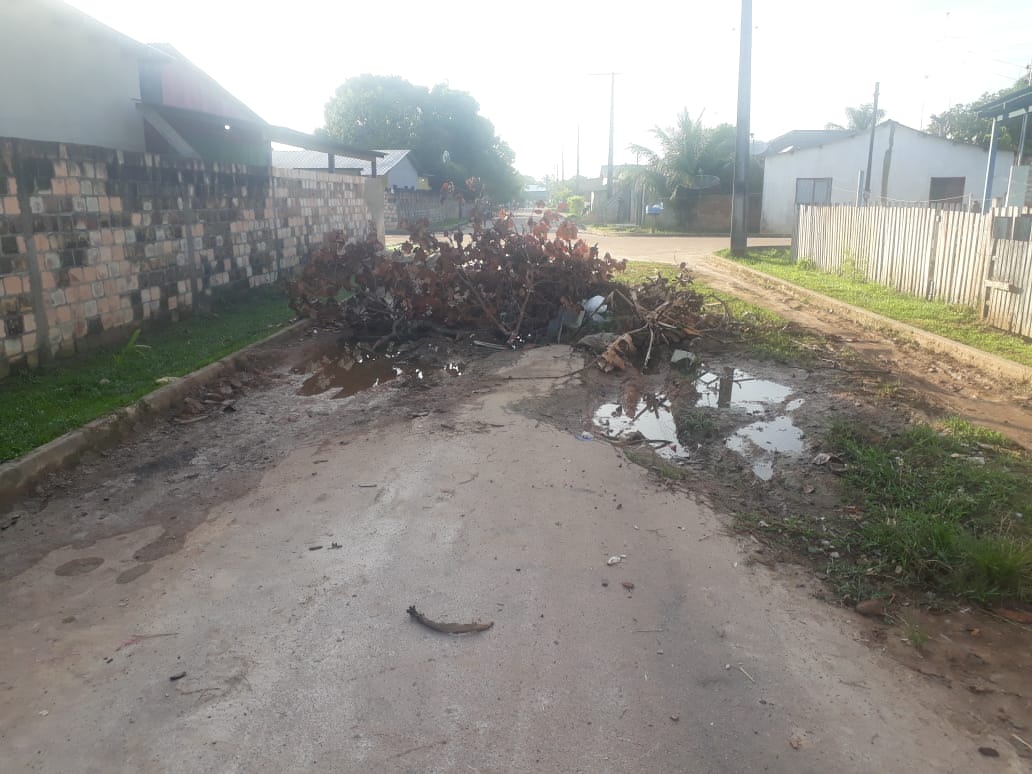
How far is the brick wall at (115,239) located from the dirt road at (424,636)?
8.92ft

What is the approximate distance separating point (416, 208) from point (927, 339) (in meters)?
37.8

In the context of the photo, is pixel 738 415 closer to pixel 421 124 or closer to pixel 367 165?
pixel 367 165

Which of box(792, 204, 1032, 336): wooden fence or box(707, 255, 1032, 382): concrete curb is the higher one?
box(792, 204, 1032, 336): wooden fence

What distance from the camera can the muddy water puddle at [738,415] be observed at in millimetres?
6273

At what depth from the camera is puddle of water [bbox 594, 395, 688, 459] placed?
6426mm

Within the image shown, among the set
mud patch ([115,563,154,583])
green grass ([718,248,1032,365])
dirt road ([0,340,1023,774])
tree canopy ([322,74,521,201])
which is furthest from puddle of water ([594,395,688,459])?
tree canopy ([322,74,521,201])

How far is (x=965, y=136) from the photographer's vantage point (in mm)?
51750

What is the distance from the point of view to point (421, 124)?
58469 mm

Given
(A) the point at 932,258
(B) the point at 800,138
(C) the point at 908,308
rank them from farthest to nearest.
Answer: (B) the point at 800,138
(A) the point at 932,258
(C) the point at 908,308

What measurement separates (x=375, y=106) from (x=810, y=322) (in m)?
52.5

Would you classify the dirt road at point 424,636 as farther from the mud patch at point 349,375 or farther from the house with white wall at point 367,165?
the house with white wall at point 367,165

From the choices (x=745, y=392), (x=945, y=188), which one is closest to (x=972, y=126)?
(x=945, y=188)

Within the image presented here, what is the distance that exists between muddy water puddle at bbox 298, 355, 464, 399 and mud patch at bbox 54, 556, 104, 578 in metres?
3.89

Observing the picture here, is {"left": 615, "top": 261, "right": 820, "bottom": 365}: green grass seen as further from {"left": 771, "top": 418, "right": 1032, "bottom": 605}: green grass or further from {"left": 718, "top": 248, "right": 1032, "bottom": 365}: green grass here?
{"left": 771, "top": 418, "right": 1032, "bottom": 605}: green grass
